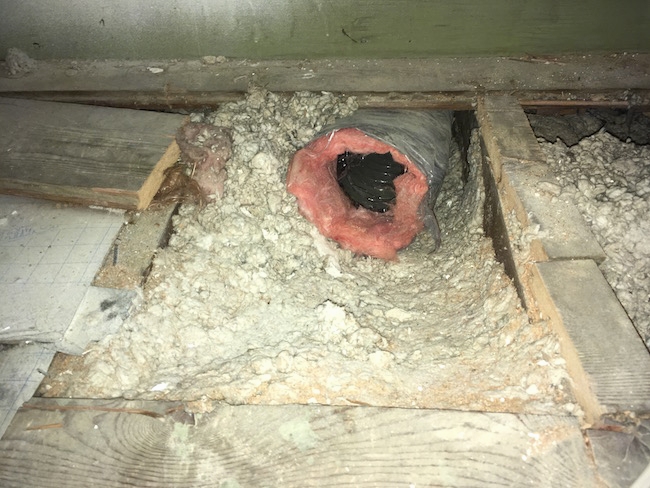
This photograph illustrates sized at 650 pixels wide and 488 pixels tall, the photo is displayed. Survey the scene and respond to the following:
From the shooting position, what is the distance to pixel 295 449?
1191 millimetres

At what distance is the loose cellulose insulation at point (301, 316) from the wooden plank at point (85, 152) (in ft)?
0.68

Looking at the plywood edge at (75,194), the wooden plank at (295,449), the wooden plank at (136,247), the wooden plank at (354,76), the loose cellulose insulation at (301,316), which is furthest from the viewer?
the wooden plank at (354,76)

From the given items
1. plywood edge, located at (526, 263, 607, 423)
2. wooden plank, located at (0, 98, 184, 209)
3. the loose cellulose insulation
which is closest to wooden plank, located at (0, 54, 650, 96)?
the loose cellulose insulation

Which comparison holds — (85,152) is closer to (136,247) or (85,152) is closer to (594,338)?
(136,247)

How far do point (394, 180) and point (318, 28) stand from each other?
93 cm

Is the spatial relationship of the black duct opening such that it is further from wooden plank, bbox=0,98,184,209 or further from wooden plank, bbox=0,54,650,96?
wooden plank, bbox=0,98,184,209

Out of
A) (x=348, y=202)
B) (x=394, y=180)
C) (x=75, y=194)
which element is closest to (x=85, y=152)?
(x=75, y=194)

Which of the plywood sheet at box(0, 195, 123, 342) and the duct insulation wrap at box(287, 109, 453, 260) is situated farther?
the duct insulation wrap at box(287, 109, 453, 260)

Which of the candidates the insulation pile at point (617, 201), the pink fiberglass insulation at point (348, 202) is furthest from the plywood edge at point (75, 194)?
the insulation pile at point (617, 201)

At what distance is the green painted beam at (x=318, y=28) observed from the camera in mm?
2406

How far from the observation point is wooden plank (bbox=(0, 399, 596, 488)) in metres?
1.14

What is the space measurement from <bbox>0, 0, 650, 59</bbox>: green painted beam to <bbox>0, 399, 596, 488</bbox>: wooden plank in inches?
78.9

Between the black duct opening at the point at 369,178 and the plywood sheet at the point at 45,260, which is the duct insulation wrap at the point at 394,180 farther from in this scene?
the plywood sheet at the point at 45,260

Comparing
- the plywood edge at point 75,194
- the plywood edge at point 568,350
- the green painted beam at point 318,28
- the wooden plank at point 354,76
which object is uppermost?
the green painted beam at point 318,28
